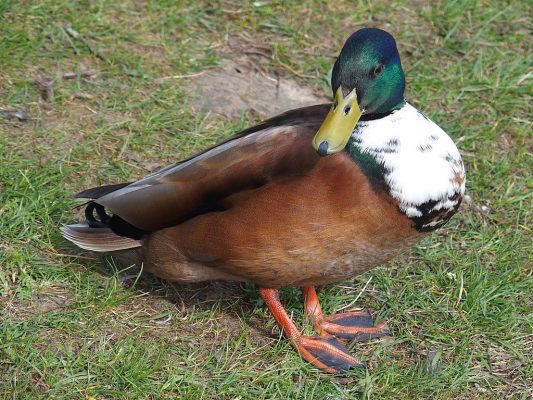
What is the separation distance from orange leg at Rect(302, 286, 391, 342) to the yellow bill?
96 cm

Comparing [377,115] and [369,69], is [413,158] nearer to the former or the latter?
[377,115]

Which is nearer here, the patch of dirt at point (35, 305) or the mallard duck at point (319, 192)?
the mallard duck at point (319, 192)

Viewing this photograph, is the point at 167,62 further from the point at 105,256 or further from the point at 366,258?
the point at 366,258

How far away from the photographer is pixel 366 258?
353cm

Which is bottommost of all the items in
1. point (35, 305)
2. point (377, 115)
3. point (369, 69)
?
point (35, 305)

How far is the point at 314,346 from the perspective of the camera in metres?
3.85

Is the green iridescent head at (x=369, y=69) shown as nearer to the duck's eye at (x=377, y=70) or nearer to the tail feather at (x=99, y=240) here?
the duck's eye at (x=377, y=70)

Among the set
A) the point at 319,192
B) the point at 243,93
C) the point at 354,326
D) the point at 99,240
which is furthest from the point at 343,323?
the point at 243,93

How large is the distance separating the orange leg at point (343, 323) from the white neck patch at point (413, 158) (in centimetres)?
76

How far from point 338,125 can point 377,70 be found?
0.28 m

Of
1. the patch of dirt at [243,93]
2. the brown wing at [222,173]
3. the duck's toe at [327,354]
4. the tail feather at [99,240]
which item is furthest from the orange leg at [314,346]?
the patch of dirt at [243,93]

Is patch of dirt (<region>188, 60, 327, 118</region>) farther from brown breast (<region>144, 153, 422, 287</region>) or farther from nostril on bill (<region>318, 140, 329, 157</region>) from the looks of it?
nostril on bill (<region>318, 140, 329, 157</region>)

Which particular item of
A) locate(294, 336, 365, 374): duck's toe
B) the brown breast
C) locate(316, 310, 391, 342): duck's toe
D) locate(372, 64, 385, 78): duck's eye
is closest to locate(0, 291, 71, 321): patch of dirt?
the brown breast

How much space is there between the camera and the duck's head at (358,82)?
333 centimetres
